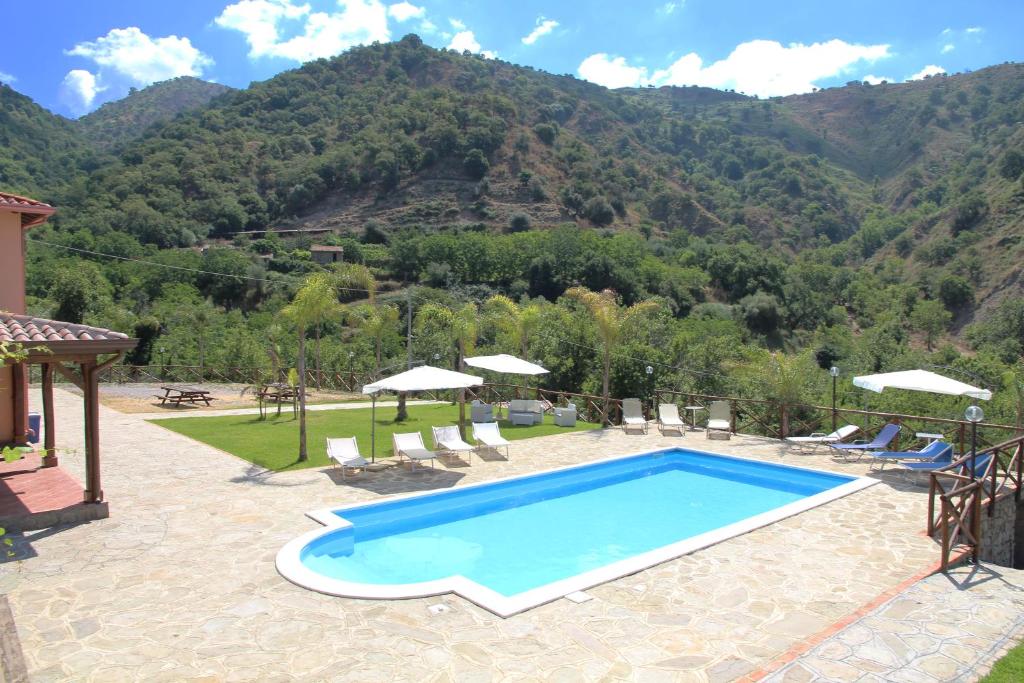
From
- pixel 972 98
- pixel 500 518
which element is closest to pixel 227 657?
pixel 500 518

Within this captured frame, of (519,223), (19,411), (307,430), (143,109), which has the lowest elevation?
(307,430)

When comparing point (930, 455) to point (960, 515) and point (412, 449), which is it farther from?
point (412, 449)

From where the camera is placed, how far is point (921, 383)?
11492 mm

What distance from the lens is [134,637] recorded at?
5211 mm

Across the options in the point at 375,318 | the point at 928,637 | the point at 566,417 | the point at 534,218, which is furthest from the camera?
the point at 534,218

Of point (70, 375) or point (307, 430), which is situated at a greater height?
point (70, 375)

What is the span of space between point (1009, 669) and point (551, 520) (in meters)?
5.92

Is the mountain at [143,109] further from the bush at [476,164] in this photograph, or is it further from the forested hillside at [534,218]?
the bush at [476,164]

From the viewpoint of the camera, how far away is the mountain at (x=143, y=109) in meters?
120

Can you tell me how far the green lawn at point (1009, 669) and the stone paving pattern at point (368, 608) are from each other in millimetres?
1192

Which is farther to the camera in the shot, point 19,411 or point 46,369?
point 19,411

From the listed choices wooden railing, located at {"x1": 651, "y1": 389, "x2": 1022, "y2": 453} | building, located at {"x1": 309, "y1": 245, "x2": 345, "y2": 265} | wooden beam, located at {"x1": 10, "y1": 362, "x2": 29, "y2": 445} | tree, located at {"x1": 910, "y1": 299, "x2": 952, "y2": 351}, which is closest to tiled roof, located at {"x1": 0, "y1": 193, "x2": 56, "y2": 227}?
wooden beam, located at {"x1": 10, "y1": 362, "x2": 29, "y2": 445}

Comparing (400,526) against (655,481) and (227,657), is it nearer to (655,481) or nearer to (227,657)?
(227,657)

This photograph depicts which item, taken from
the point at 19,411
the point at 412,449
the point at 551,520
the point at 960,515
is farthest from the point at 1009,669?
the point at 19,411
